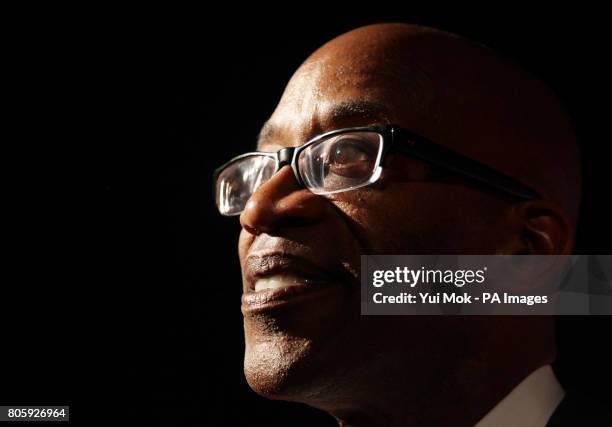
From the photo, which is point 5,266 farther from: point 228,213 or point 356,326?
point 356,326

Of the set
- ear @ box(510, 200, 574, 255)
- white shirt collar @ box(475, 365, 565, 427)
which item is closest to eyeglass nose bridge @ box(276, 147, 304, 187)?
ear @ box(510, 200, 574, 255)

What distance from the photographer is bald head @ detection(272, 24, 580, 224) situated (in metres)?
1.66

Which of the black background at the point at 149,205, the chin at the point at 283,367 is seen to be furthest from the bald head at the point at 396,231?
the black background at the point at 149,205

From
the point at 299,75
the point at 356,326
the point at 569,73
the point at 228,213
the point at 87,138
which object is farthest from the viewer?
the point at 87,138

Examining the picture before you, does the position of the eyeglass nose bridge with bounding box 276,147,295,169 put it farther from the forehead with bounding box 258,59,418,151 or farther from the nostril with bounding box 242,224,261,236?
the nostril with bounding box 242,224,261,236

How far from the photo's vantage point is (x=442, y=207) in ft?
5.24

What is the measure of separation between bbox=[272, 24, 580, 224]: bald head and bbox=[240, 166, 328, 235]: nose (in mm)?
149

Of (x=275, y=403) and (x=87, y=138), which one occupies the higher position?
(x=87, y=138)

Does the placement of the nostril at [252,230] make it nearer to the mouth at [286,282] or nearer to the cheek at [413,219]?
the mouth at [286,282]

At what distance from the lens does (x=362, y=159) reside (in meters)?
1.62

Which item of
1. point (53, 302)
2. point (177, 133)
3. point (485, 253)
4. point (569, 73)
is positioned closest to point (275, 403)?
point (53, 302)

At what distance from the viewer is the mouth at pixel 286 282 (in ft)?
5.07

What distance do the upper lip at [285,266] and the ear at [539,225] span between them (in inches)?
17.7

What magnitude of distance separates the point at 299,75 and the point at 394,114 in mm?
282
